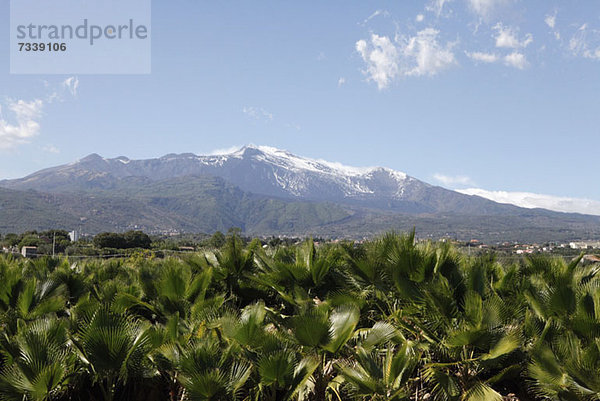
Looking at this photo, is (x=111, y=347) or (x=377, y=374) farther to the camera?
(x=377, y=374)

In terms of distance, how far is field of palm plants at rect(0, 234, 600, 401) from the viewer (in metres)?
3.26

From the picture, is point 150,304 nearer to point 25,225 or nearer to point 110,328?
point 110,328

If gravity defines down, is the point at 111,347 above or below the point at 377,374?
above

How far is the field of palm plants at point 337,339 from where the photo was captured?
3.26 metres

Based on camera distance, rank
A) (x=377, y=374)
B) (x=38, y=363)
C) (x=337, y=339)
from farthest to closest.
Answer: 1. (x=337, y=339)
2. (x=377, y=374)
3. (x=38, y=363)

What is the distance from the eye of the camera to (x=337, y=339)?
3.58 m

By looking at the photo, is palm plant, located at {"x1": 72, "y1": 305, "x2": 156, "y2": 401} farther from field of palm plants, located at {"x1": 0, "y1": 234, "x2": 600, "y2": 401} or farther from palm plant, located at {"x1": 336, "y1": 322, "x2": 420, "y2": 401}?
palm plant, located at {"x1": 336, "y1": 322, "x2": 420, "y2": 401}

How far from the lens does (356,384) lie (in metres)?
3.39

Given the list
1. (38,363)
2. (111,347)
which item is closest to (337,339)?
(111,347)

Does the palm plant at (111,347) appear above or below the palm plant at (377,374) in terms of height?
above

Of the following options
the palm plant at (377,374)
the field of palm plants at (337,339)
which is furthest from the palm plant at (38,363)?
the palm plant at (377,374)

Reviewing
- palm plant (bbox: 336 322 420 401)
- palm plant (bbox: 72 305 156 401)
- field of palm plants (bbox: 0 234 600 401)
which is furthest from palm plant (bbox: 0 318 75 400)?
palm plant (bbox: 336 322 420 401)

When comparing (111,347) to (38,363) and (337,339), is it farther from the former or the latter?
(337,339)

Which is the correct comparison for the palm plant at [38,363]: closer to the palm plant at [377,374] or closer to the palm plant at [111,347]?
the palm plant at [111,347]
